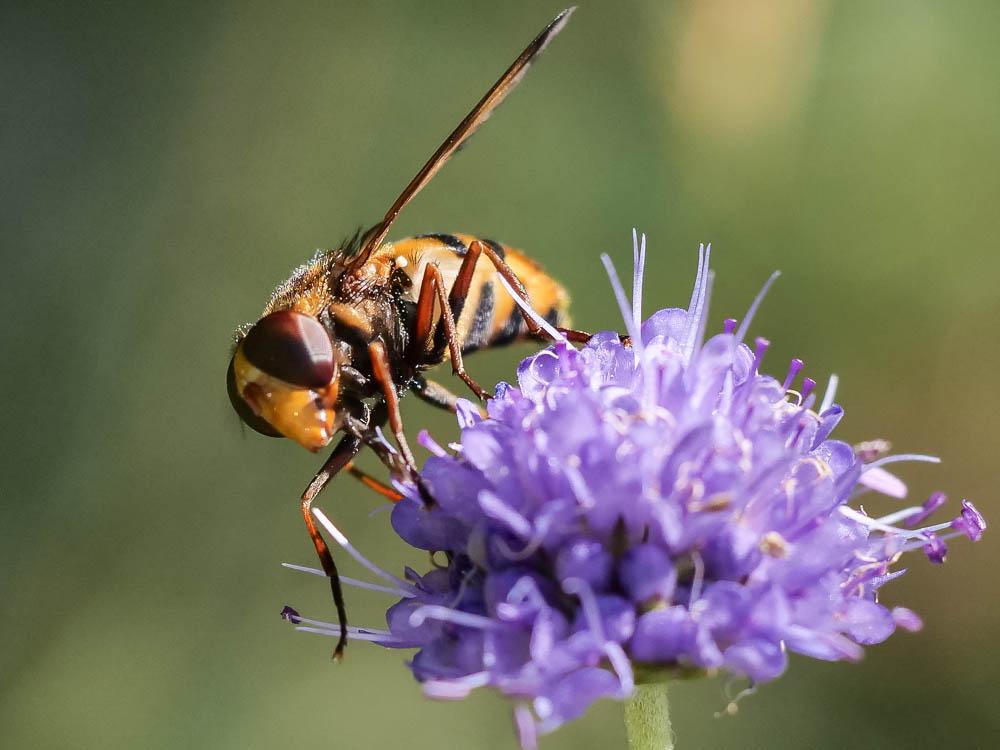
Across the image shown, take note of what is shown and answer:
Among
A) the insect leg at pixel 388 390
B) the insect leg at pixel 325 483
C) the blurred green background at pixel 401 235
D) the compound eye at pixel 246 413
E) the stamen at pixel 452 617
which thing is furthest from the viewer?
the blurred green background at pixel 401 235

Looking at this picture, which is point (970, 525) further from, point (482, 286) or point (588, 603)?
point (482, 286)

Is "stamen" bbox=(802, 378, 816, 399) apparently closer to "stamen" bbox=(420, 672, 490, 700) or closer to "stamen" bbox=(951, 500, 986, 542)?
"stamen" bbox=(951, 500, 986, 542)

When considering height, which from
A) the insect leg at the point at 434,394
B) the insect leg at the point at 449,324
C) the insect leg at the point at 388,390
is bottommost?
the insect leg at the point at 434,394

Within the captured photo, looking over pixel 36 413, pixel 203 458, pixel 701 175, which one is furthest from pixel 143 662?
pixel 701 175

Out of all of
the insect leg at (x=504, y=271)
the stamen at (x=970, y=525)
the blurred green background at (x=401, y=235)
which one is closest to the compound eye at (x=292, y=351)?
the insect leg at (x=504, y=271)

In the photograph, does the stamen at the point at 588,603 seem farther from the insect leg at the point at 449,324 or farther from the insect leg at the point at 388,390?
the insect leg at the point at 449,324

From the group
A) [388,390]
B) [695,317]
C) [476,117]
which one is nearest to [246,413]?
[388,390]

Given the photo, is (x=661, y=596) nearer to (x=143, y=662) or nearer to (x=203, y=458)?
(x=143, y=662)
